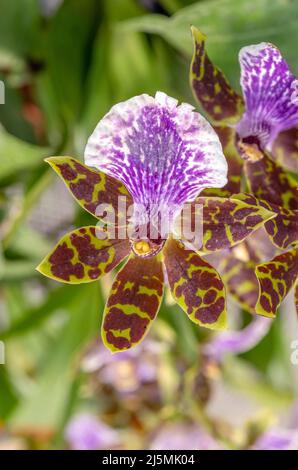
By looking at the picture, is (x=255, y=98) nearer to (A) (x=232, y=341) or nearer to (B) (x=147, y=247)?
(B) (x=147, y=247)

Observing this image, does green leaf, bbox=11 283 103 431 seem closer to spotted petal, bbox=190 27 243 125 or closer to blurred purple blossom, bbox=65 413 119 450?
blurred purple blossom, bbox=65 413 119 450

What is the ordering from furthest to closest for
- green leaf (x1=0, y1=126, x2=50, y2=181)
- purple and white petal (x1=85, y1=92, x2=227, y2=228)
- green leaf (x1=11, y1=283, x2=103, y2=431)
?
green leaf (x1=11, y1=283, x2=103, y2=431)
green leaf (x1=0, y1=126, x2=50, y2=181)
purple and white petal (x1=85, y1=92, x2=227, y2=228)

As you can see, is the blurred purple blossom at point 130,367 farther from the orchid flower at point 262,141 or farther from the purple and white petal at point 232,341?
the orchid flower at point 262,141

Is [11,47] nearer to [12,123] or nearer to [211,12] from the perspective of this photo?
[12,123]

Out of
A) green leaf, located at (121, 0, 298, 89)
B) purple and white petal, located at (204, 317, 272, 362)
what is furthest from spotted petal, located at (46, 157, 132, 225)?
purple and white petal, located at (204, 317, 272, 362)

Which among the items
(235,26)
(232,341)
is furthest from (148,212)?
(232,341)

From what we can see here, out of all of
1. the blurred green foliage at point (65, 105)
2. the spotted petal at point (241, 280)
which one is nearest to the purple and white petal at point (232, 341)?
the blurred green foliage at point (65, 105)

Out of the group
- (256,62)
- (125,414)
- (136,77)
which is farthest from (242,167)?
(125,414)
